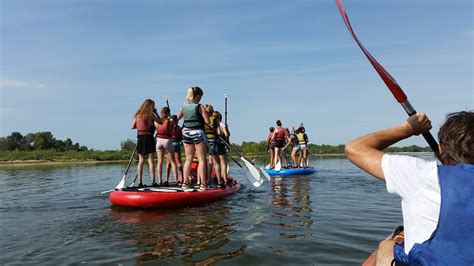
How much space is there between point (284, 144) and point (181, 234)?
1267 centimetres

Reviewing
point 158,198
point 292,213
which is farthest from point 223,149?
point 292,213

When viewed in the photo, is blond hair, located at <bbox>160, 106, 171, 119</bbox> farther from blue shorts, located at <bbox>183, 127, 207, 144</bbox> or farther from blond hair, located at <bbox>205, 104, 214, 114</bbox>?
blue shorts, located at <bbox>183, 127, 207, 144</bbox>

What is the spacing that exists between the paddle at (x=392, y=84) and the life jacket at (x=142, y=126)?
674cm

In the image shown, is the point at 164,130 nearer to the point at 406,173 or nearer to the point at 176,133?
the point at 176,133

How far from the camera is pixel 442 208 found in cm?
185

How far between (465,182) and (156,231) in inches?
179

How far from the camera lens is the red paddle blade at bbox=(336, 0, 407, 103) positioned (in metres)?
2.62

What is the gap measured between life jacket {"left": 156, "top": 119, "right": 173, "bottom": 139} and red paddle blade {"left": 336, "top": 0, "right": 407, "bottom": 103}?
7.09m

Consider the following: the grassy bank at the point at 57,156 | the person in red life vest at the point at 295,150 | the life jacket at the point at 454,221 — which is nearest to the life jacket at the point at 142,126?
the life jacket at the point at 454,221

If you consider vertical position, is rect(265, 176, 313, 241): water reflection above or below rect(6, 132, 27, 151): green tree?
below

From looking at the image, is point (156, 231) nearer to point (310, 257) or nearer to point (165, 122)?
point (310, 257)

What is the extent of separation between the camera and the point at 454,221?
6.03ft

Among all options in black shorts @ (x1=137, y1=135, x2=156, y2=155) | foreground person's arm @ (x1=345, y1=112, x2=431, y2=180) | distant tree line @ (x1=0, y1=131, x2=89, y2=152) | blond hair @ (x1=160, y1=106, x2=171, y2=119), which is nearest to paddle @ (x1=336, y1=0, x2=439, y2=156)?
foreground person's arm @ (x1=345, y1=112, x2=431, y2=180)

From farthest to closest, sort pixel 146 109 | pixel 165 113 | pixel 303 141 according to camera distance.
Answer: pixel 303 141, pixel 165 113, pixel 146 109
